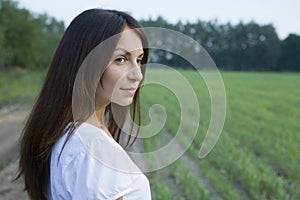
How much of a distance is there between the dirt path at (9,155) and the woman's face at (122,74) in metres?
1.00

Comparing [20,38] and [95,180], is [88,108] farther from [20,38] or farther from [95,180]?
[20,38]

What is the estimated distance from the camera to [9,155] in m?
6.09

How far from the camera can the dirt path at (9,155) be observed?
4.32m

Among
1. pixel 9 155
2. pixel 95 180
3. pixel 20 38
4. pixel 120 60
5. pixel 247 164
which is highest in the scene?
pixel 20 38

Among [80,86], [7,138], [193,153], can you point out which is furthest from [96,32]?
[7,138]

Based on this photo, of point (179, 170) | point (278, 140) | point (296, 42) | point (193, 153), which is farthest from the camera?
point (296, 42)

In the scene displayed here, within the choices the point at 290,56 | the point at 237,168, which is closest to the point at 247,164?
the point at 237,168

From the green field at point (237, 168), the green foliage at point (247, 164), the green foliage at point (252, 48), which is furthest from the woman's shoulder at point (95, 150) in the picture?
the green foliage at point (252, 48)

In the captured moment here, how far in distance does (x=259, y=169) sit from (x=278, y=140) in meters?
2.48

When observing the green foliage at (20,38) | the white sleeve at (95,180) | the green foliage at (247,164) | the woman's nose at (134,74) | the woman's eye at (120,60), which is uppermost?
the green foliage at (20,38)

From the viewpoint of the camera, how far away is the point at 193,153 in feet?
22.2

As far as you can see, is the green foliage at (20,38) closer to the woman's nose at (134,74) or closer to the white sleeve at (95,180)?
the woman's nose at (134,74)

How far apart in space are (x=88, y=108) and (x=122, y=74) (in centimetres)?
11

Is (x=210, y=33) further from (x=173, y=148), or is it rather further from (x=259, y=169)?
(x=173, y=148)
